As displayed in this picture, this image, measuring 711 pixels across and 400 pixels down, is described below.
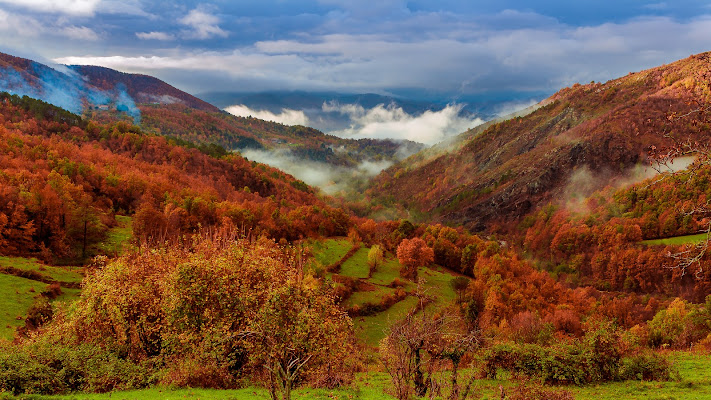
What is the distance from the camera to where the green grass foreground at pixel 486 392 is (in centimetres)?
2119

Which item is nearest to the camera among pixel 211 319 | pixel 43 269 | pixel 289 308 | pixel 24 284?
pixel 289 308

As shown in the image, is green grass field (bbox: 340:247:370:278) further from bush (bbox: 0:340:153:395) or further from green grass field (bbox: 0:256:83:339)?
bush (bbox: 0:340:153:395)

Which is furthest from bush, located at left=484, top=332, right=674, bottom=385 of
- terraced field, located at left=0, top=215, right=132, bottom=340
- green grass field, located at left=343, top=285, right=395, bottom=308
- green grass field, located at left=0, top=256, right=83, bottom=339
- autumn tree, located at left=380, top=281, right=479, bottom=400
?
terraced field, located at left=0, top=215, right=132, bottom=340

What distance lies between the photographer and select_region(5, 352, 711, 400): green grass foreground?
21.2m

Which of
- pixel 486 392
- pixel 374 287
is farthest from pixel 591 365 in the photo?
pixel 374 287

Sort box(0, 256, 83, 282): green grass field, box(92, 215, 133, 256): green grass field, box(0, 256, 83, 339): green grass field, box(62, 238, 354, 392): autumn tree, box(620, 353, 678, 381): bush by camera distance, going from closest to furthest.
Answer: box(62, 238, 354, 392): autumn tree, box(620, 353, 678, 381): bush, box(0, 256, 83, 339): green grass field, box(0, 256, 83, 282): green grass field, box(92, 215, 133, 256): green grass field

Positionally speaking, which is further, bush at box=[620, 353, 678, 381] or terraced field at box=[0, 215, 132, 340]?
terraced field at box=[0, 215, 132, 340]

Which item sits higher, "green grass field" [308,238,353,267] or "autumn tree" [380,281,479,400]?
"autumn tree" [380,281,479,400]

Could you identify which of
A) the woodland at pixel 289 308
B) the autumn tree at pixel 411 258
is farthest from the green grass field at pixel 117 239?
the autumn tree at pixel 411 258

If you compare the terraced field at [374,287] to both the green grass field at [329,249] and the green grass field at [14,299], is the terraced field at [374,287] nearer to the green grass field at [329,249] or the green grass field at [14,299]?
the green grass field at [329,249]

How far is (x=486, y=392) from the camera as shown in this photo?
26594mm

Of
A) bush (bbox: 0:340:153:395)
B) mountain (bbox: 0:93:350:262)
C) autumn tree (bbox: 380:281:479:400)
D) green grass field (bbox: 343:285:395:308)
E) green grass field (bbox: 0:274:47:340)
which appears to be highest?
mountain (bbox: 0:93:350:262)

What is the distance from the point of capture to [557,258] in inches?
7288

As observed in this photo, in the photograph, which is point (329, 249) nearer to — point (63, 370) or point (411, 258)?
point (411, 258)
